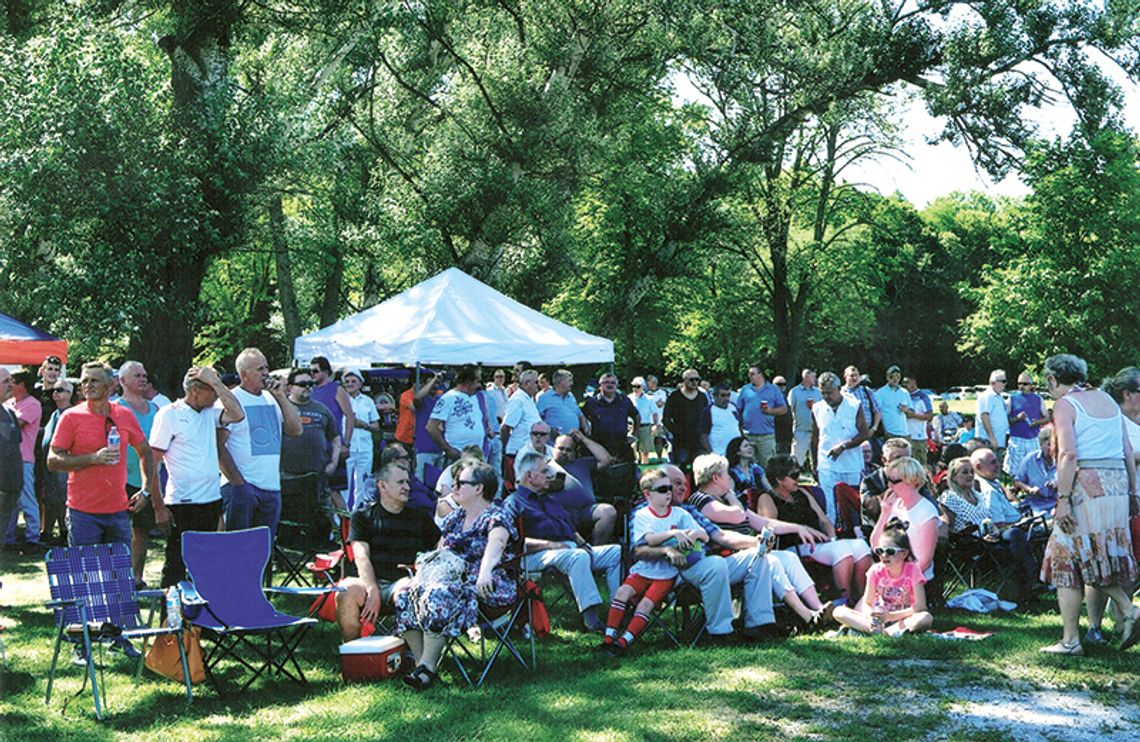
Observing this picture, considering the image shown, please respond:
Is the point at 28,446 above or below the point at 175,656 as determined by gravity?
above

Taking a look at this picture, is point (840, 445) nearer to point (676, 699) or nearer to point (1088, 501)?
point (1088, 501)

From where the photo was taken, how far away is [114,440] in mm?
6621

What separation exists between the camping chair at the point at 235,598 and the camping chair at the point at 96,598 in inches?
8.3

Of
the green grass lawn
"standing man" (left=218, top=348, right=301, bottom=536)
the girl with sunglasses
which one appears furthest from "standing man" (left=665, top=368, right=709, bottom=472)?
"standing man" (left=218, top=348, right=301, bottom=536)

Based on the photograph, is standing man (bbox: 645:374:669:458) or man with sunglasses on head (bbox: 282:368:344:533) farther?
standing man (bbox: 645:374:669:458)

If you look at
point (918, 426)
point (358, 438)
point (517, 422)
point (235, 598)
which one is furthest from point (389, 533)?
point (918, 426)

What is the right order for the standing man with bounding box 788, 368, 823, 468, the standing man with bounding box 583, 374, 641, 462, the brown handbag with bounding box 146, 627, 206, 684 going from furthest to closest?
the standing man with bounding box 788, 368, 823, 468
the standing man with bounding box 583, 374, 641, 462
the brown handbag with bounding box 146, 627, 206, 684

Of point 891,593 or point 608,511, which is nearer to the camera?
point 891,593

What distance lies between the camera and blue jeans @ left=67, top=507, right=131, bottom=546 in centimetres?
670

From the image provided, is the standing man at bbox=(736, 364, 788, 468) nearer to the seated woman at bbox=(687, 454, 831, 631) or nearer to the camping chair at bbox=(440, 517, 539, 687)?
the seated woman at bbox=(687, 454, 831, 631)

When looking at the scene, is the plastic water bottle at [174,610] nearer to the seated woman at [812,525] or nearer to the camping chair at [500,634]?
the camping chair at [500,634]

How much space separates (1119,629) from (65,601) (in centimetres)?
565

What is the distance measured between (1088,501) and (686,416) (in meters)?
6.24

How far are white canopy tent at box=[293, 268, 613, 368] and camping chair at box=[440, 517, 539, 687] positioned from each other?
19.7 ft
